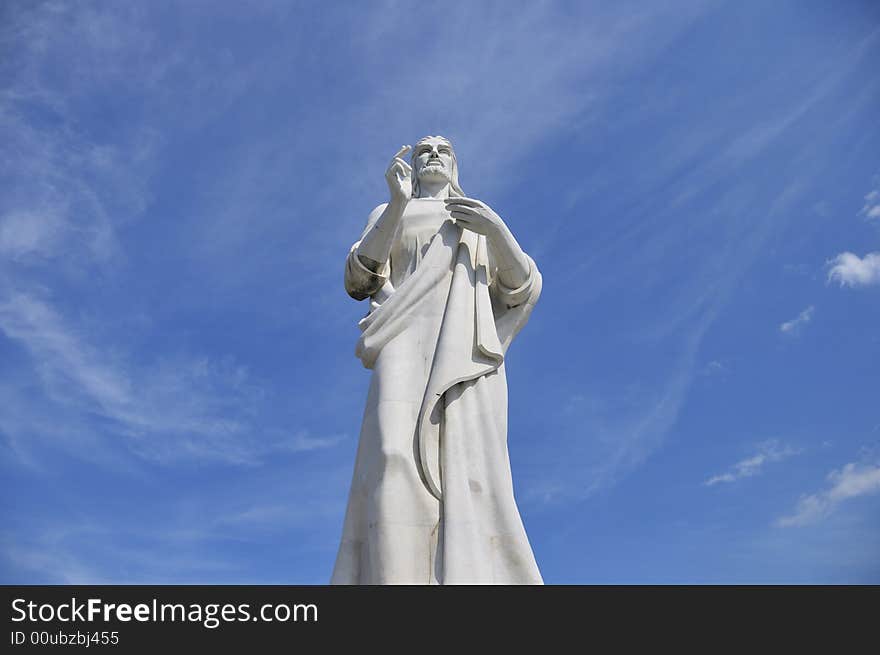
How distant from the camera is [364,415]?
11883mm

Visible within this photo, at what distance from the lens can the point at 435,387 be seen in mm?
11539

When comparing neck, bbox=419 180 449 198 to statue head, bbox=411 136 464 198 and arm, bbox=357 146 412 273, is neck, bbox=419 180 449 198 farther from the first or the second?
arm, bbox=357 146 412 273

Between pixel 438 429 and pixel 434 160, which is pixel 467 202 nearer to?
pixel 434 160

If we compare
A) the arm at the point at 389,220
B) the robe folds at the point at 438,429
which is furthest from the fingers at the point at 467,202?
the arm at the point at 389,220

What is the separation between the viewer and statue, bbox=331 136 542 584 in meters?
Result: 10.8

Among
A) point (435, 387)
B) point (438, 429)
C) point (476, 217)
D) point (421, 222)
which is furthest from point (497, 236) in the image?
point (438, 429)

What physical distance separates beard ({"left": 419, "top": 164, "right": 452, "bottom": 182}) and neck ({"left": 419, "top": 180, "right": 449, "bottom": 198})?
0.11ft

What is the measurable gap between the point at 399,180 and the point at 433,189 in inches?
47.9

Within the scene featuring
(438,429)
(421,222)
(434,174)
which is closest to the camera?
(438,429)

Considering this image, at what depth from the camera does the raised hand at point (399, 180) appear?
485 inches

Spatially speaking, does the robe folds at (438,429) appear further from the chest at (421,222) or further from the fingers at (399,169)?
the fingers at (399,169)
